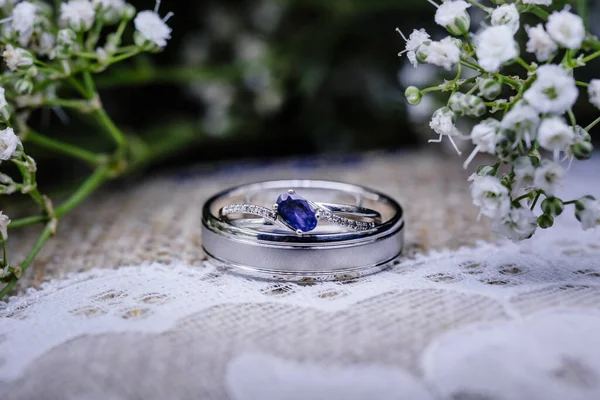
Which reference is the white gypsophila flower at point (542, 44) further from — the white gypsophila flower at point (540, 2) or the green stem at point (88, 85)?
the green stem at point (88, 85)

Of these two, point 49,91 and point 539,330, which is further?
point 49,91

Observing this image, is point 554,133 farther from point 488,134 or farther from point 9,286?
point 9,286

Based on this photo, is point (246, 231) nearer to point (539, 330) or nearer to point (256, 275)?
point (256, 275)

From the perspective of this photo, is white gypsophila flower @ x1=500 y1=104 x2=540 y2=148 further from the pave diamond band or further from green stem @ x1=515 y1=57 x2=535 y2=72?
the pave diamond band

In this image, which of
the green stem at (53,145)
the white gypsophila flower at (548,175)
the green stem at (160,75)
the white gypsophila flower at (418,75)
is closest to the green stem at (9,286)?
the green stem at (53,145)

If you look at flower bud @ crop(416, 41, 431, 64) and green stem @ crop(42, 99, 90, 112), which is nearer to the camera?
flower bud @ crop(416, 41, 431, 64)

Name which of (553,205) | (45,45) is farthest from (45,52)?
(553,205)

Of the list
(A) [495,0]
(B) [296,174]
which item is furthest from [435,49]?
(B) [296,174]

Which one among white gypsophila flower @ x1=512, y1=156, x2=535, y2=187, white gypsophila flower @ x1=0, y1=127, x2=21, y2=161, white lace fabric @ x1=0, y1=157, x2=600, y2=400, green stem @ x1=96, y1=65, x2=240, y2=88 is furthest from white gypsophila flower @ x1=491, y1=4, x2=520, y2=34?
green stem @ x1=96, y1=65, x2=240, y2=88
